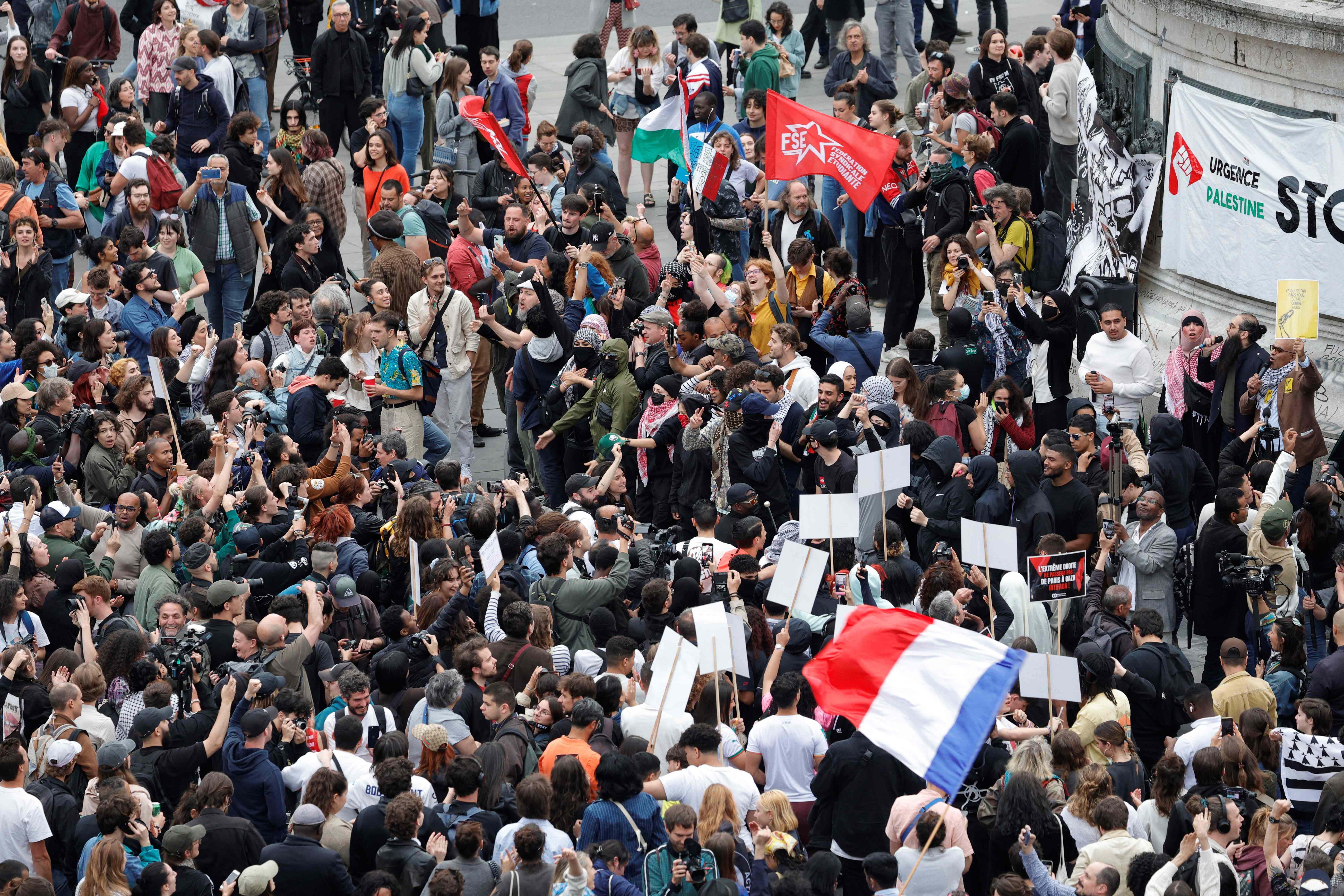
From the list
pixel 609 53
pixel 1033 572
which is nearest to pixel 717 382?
pixel 1033 572

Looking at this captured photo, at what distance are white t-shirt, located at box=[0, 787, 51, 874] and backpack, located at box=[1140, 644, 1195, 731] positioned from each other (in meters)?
5.64

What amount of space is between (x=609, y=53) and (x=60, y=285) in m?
9.60

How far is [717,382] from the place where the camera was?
13562mm

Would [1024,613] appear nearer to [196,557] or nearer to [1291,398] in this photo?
[1291,398]

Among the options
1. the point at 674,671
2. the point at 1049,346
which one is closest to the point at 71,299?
the point at 1049,346

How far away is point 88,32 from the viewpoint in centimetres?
2086

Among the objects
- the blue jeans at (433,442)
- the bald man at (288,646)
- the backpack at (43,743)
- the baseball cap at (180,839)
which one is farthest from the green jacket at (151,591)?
the blue jeans at (433,442)

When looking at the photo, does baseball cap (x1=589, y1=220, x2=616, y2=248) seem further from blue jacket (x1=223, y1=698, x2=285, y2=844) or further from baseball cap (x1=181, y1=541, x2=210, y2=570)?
blue jacket (x1=223, y1=698, x2=285, y2=844)

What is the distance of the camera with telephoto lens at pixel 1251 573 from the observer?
11.1m

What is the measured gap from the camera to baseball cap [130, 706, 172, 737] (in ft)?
31.9

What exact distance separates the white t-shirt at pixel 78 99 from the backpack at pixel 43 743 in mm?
10985

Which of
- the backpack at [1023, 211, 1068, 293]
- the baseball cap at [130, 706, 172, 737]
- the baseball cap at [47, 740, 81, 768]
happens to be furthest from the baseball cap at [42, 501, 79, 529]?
the backpack at [1023, 211, 1068, 293]

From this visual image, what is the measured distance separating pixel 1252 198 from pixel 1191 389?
6.95ft

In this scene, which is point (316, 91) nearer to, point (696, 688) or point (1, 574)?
point (1, 574)
